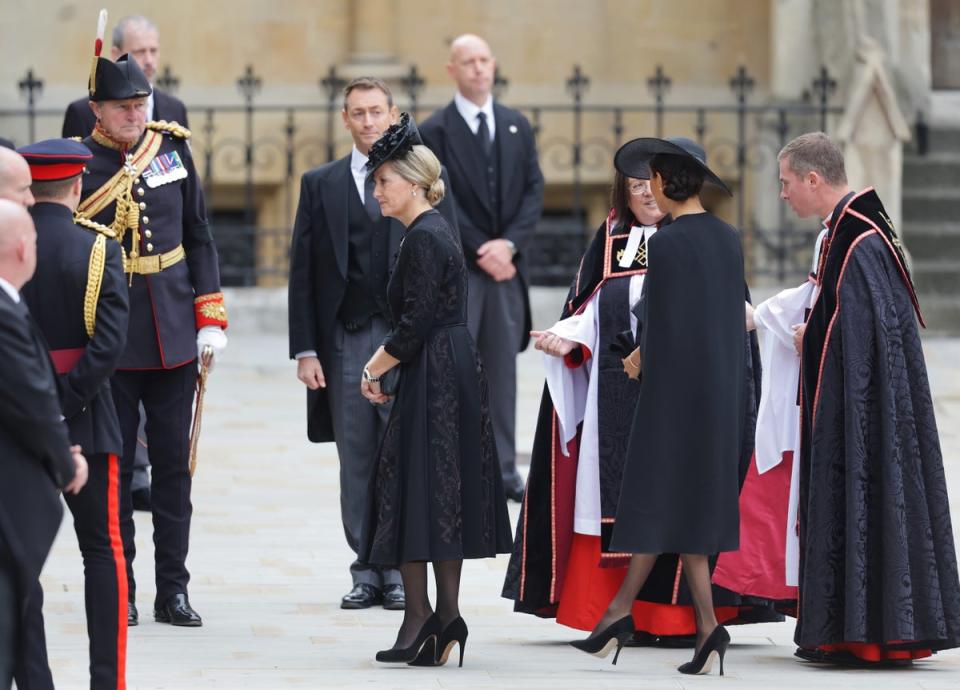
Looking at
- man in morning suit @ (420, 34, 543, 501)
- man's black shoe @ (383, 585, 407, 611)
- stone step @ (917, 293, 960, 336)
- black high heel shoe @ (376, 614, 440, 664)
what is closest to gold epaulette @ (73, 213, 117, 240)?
black high heel shoe @ (376, 614, 440, 664)

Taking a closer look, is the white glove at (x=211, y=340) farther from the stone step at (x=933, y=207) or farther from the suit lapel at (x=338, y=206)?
the stone step at (x=933, y=207)

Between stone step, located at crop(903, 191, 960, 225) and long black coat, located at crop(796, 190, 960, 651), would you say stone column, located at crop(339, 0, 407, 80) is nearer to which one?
stone step, located at crop(903, 191, 960, 225)

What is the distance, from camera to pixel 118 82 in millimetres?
7176

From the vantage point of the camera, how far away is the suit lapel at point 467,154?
32.9ft

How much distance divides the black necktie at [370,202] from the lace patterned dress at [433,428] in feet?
3.40

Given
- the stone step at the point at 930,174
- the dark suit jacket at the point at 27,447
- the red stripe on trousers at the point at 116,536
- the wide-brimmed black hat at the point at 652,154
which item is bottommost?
the red stripe on trousers at the point at 116,536

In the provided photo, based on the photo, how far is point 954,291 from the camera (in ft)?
50.6

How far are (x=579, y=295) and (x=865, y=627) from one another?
150cm

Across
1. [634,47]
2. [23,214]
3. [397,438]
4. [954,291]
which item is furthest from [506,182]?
[634,47]

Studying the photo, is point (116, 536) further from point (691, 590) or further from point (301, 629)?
point (691, 590)

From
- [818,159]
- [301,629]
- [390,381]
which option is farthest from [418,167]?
[301,629]

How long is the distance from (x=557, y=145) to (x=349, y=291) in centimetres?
908

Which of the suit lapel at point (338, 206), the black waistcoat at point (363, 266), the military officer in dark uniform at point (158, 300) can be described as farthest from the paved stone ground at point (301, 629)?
the suit lapel at point (338, 206)

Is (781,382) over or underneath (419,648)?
over
